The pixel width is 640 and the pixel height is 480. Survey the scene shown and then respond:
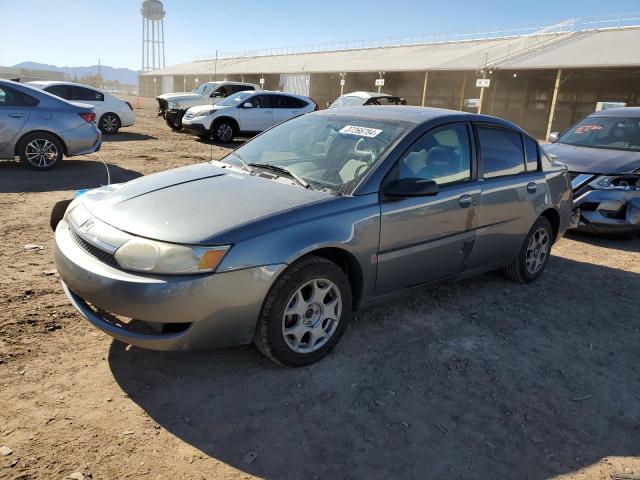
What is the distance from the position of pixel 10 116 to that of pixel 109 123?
7.46 metres

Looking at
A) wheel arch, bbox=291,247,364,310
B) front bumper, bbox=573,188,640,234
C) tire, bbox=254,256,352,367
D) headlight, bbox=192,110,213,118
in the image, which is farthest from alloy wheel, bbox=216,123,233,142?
tire, bbox=254,256,352,367

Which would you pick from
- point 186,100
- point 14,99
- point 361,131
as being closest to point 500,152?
point 361,131

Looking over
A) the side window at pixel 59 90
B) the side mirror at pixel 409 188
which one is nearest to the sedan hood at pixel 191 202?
the side mirror at pixel 409 188

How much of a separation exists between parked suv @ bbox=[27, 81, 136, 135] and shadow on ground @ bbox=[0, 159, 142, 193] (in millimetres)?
5065

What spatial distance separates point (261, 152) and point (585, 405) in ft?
9.50

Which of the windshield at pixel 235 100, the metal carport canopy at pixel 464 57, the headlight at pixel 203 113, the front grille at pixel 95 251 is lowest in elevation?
the front grille at pixel 95 251

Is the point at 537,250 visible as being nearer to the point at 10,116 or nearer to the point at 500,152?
the point at 500,152

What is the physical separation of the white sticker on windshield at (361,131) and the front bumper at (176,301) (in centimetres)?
142

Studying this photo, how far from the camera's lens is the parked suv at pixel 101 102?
→ 14.2 metres

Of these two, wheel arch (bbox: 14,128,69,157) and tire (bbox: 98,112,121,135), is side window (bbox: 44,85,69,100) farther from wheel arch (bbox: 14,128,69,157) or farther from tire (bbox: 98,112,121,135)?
wheel arch (bbox: 14,128,69,157)

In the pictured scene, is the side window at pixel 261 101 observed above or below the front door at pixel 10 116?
above

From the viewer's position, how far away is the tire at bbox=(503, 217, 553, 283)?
484 centimetres

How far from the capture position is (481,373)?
3.31 meters

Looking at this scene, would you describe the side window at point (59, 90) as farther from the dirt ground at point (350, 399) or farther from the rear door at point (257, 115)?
the dirt ground at point (350, 399)
